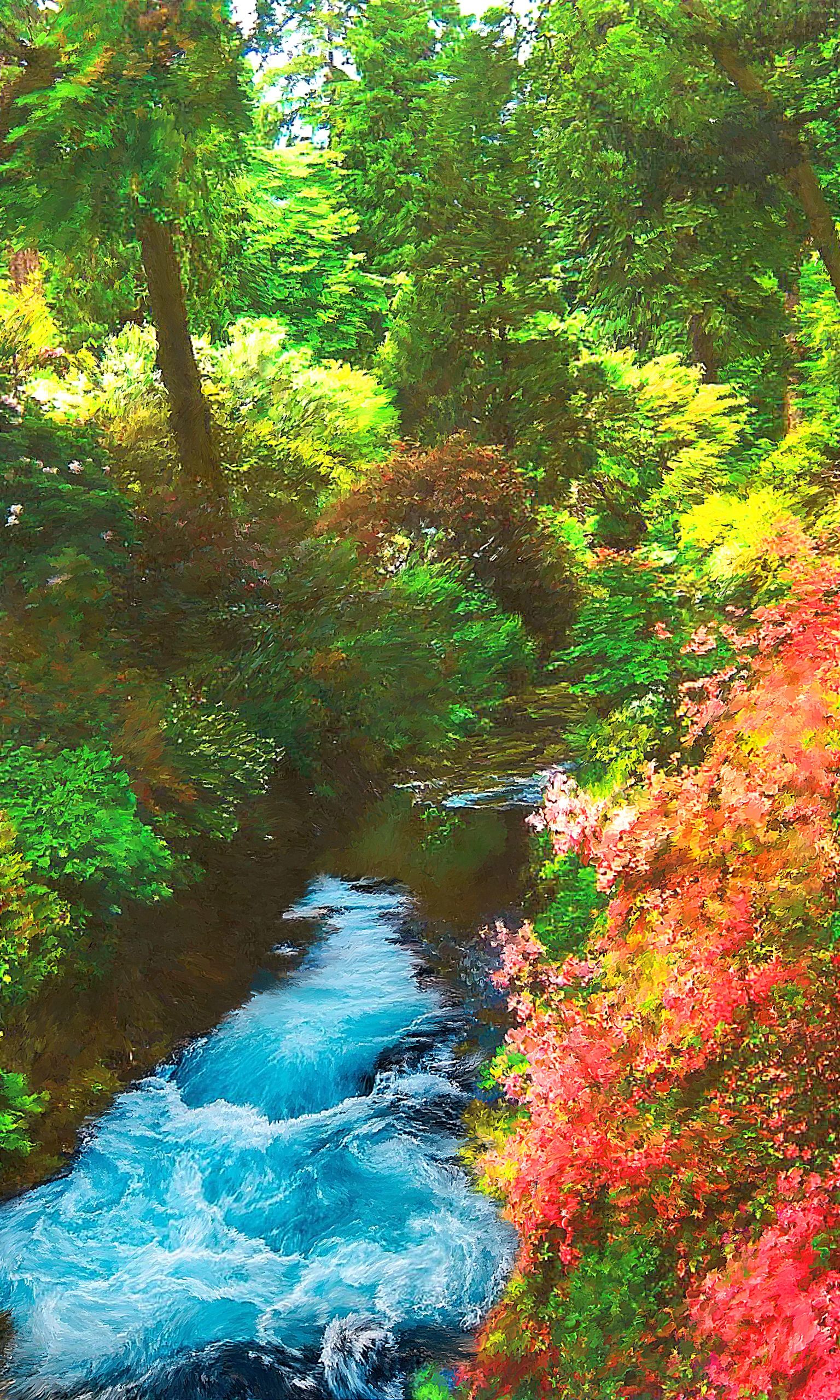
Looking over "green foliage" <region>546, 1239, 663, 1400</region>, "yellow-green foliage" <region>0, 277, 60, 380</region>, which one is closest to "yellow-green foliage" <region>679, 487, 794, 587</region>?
"green foliage" <region>546, 1239, 663, 1400</region>

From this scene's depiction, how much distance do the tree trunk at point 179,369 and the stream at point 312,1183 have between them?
223cm

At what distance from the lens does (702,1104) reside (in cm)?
284

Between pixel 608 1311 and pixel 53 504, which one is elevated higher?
pixel 53 504

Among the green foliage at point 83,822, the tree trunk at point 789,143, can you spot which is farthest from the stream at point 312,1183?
the tree trunk at point 789,143

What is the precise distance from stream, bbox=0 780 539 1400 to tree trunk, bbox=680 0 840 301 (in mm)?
3292

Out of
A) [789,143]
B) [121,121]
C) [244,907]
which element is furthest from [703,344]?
[244,907]

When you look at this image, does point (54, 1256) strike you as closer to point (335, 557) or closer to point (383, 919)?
point (383, 919)

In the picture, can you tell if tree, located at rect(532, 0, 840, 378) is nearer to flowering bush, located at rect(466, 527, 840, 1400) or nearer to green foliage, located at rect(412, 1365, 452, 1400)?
flowering bush, located at rect(466, 527, 840, 1400)

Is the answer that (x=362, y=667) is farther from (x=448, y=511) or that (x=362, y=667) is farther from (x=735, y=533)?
(x=735, y=533)

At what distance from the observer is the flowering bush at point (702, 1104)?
8.38 feet

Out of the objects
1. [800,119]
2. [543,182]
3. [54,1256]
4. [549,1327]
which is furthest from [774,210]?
[54,1256]

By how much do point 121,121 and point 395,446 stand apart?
212 cm

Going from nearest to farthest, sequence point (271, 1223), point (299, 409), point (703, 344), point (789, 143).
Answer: point (271, 1223), point (789, 143), point (703, 344), point (299, 409)

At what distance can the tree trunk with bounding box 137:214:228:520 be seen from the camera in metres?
5.75
